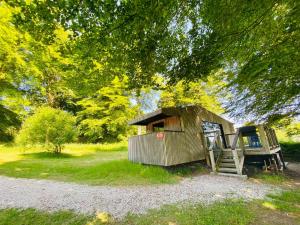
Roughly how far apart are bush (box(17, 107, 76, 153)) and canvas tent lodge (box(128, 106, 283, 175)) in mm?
6738

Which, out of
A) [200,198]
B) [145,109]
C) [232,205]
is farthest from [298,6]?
[145,109]

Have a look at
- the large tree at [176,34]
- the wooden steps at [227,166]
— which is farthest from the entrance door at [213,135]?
the large tree at [176,34]

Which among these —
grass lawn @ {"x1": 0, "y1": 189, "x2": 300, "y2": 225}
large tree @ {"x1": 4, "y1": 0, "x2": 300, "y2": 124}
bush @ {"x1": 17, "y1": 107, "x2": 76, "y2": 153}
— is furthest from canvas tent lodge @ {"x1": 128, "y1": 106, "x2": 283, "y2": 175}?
bush @ {"x1": 17, "y1": 107, "x2": 76, "y2": 153}

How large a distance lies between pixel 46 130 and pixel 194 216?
1347 centimetres

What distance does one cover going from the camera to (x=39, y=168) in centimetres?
942

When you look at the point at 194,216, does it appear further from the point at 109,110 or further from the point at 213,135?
the point at 109,110

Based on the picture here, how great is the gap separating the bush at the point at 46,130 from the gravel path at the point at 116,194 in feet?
23.7

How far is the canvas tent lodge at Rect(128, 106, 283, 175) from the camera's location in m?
8.02

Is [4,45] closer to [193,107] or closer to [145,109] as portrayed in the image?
[193,107]

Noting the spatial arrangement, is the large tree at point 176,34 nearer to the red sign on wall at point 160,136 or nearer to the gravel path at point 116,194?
the red sign on wall at point 160,136

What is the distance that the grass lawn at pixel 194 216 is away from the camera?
3.56 meters

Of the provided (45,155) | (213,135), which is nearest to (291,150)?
(213,135)

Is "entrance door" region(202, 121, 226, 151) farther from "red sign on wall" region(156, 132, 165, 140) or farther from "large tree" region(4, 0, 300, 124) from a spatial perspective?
"large tree" region(4, 0, 300, 124)

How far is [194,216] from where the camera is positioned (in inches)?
149
